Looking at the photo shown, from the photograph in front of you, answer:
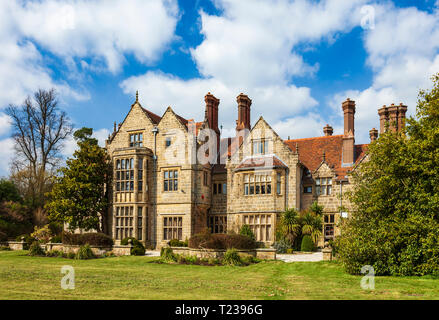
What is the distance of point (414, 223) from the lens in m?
16.2

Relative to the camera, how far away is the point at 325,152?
3412 centimetres

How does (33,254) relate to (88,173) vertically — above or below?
below

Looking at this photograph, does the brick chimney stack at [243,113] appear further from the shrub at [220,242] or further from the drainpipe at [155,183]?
the shrub at [220,242]

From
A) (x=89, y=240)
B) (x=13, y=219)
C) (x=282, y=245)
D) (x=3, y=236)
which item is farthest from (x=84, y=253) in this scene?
(x=13, y=219)

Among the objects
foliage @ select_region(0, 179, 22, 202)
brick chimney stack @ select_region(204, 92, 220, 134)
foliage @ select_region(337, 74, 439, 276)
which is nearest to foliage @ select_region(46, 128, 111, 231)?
foliage @ select_region(0, 179, 22, 202)

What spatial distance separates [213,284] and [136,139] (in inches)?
890

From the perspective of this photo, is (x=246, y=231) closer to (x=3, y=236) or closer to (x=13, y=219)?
(x=3, y=236)

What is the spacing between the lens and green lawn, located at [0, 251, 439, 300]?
1188 centimetres

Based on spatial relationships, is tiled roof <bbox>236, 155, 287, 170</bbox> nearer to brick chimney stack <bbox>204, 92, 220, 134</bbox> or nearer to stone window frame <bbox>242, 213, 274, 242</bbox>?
stone window frame <bbox>242, 213, 274, 242</bbox>

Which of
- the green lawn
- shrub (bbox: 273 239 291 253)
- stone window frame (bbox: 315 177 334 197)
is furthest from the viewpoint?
stone window frame (bbox: 315 177 334 197)

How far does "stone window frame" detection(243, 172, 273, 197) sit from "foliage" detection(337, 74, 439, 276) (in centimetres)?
1237
